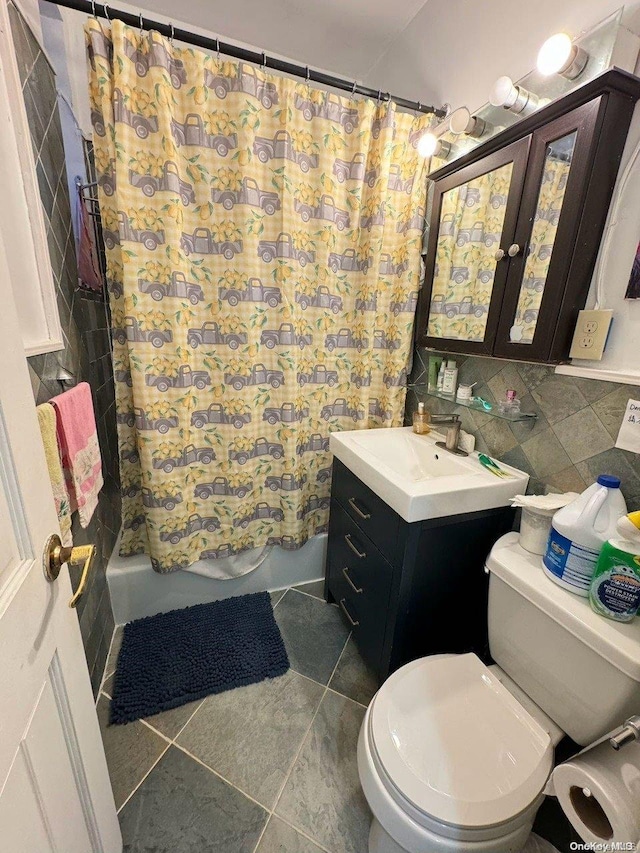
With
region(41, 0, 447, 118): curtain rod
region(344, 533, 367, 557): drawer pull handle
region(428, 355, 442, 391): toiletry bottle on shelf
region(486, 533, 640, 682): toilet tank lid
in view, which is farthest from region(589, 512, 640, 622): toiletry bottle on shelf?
region(41, 0, 447, 118): curtain rod

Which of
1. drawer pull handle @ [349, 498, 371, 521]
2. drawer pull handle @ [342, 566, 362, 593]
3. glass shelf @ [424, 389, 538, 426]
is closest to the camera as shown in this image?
glass shelf @ [424, 389, 538, 426]

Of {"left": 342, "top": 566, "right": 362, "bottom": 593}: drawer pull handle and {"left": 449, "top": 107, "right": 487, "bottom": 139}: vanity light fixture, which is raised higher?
{"left": 449, "top": 107, "right": 487, "bottom": 139}: vanity light fixture

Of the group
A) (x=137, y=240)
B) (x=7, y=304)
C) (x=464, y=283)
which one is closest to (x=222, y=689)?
(x=7, y=304)

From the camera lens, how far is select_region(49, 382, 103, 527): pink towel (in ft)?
3.01

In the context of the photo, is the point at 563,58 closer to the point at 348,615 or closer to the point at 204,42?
the point at 204,42

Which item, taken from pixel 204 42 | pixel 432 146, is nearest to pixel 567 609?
pixel 432 146

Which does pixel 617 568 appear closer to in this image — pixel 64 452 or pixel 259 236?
pixel 64 452

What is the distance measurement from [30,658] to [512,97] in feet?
5.73

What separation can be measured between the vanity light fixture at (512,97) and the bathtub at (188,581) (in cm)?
185

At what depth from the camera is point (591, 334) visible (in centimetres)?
100

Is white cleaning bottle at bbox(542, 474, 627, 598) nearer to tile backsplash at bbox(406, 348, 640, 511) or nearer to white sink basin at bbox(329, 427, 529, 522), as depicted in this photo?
tile backsplash at bbox(406, 348, 640, 511)

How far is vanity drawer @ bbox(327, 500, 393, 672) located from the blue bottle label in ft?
1.54

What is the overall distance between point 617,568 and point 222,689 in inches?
54.0

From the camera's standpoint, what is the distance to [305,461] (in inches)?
69.4
